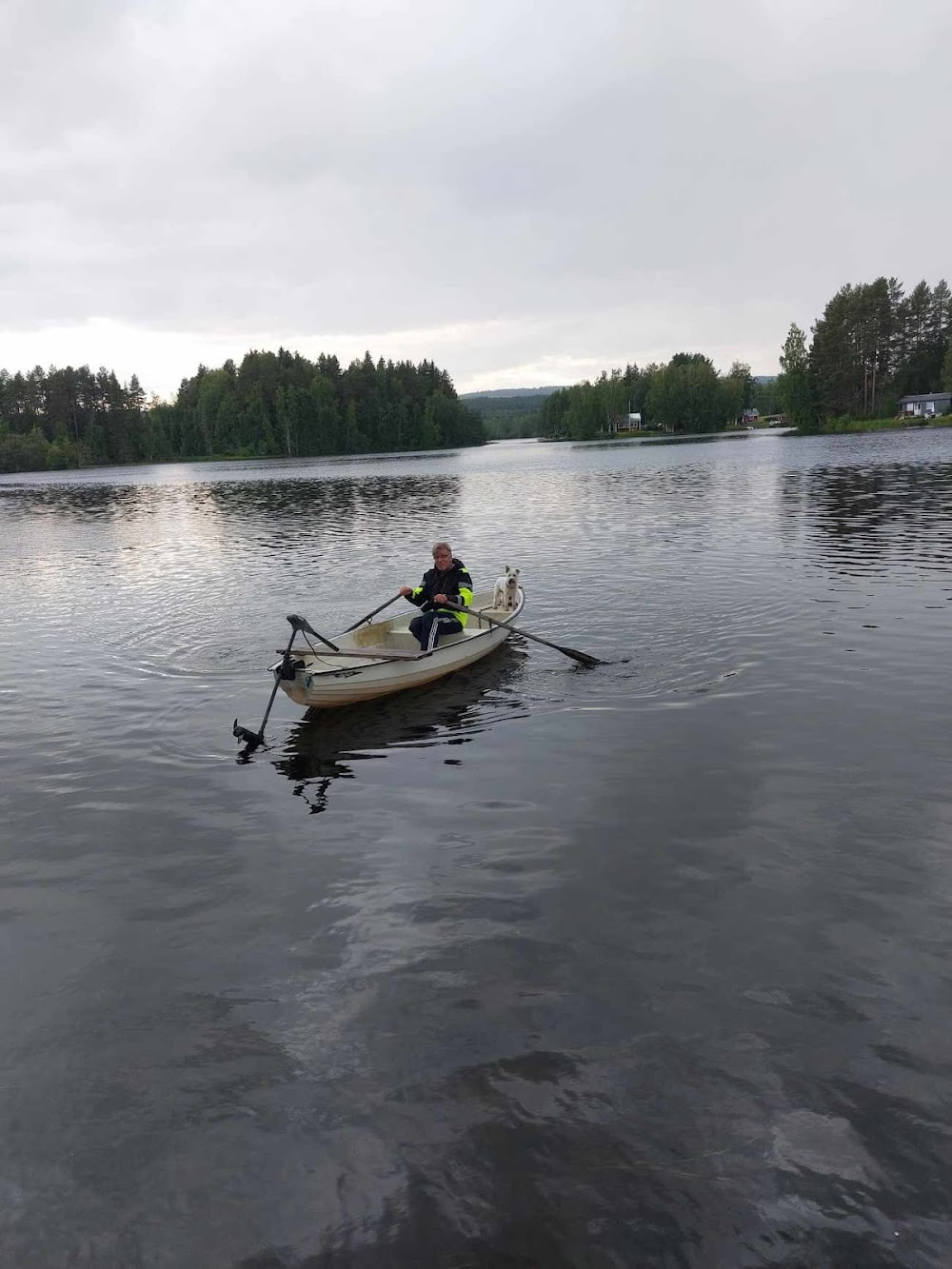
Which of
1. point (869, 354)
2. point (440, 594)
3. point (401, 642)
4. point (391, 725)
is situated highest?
point (869, 354)

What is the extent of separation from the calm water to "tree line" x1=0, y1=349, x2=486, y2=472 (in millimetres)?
165652

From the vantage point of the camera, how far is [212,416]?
18388cm

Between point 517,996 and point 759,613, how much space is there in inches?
561

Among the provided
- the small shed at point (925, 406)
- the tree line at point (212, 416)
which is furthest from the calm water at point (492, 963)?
the tree line at point (212, 416)

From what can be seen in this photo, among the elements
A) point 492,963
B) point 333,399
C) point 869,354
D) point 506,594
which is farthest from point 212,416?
point 492,963

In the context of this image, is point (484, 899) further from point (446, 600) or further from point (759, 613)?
point (759, 613)

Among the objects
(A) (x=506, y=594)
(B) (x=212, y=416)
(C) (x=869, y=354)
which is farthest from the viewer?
(B) (x=212, y=416)

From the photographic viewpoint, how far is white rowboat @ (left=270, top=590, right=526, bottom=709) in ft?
42.5

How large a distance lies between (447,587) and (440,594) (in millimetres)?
555

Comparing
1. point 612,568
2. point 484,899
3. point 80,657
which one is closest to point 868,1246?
point 484,899

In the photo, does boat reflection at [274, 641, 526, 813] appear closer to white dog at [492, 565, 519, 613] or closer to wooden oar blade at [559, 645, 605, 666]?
wooden oar blade at [559, 645, 605, 666]

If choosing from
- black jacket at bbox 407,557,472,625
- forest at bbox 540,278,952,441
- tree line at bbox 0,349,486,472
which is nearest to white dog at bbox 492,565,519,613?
black jacket at bbox 407,557,472,625

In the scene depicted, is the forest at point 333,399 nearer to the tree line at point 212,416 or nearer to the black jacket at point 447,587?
the tree line at point 212,416

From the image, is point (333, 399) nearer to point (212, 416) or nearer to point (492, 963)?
point (212, 416)
